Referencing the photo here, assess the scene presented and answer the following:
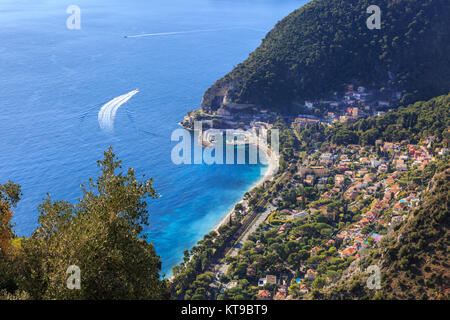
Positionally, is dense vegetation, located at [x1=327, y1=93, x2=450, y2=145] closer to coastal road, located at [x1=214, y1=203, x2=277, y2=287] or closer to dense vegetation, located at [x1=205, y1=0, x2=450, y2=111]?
dense vegetation, located at [x1=205, y1=0, x2=450, y2=111]

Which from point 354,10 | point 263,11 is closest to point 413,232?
point 354,10

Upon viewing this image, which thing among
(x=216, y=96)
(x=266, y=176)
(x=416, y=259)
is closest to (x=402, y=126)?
(x=266, y=176)

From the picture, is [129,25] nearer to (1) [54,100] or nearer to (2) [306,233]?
(1) [54,100]

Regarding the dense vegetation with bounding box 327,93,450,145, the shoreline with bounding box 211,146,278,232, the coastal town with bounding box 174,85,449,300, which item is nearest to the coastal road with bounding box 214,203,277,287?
the coastal town with bounding box 174,85,449,300

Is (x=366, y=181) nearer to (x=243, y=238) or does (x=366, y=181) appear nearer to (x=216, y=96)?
(x=243, y=238)

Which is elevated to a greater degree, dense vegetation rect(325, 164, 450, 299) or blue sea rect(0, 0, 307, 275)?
blue sea rect(0, 0, 307, 275)

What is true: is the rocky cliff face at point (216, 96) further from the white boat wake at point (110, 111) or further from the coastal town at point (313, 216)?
the white boat wake at point (110, 111)
